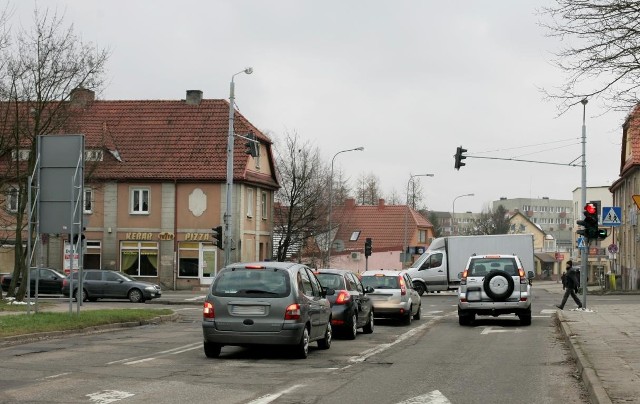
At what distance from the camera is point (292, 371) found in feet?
46.2

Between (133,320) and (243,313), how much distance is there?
10.4 meters

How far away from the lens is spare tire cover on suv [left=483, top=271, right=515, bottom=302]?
2483 centimetres

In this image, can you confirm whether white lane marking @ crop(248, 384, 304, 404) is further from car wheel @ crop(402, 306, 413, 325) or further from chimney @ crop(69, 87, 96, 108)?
chimney @ crop(69, 87, 96, 108)

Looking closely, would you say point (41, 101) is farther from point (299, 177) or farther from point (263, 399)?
point (299, 177)

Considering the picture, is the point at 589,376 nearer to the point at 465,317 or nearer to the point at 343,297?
the point at 343,297

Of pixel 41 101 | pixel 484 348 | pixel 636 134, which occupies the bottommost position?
pixel 484 348

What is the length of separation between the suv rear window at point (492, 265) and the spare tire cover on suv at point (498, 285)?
0.63m

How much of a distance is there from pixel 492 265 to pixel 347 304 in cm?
632

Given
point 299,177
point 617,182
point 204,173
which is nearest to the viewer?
point 204,173

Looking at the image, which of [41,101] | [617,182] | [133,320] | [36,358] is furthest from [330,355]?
[617,182]

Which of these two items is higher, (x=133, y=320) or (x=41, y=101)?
(x=41, y=101)

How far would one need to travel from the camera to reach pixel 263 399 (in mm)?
10984

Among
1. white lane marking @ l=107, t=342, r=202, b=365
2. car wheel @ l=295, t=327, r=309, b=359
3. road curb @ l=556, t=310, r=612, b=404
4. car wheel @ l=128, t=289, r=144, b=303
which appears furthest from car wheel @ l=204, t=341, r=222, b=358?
car wheel @ l=128, t=289, r=144, b=303

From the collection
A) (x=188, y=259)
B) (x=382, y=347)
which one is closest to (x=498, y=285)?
(x=382, y=347)
